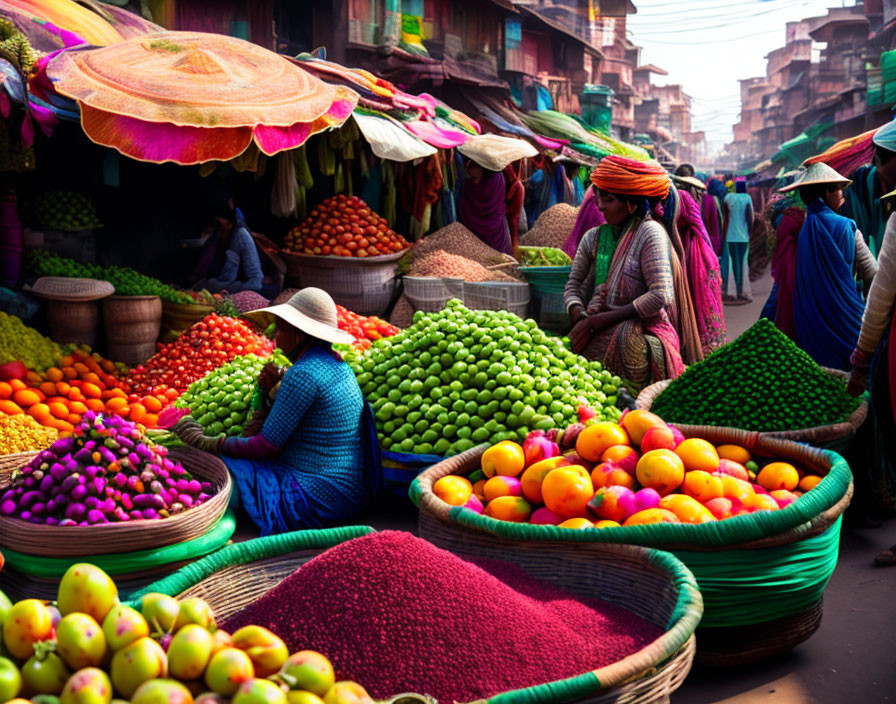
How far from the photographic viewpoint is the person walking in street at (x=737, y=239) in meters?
11.6

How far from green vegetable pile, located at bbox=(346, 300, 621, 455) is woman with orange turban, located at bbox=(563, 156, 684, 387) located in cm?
25

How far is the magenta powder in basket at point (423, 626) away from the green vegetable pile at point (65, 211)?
4981mm

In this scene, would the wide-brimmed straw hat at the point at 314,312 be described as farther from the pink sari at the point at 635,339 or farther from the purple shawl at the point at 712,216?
the purple shawl at the point at 712,216

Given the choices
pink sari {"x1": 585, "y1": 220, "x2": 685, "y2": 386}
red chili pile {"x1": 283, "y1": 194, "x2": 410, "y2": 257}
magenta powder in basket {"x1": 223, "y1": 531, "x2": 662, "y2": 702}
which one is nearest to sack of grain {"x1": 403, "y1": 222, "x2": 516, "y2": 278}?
red chili pile {"x1": 283, "y1": 194, "x2": 410, "y2": 257}

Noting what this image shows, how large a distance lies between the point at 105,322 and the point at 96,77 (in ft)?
5.12

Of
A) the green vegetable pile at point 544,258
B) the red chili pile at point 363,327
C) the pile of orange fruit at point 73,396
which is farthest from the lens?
the green vegetable pile at point 544,258

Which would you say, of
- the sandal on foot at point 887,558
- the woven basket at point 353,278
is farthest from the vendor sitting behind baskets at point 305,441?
the woven basket at point 353,278

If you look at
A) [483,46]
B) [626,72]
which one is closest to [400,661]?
[483,46]

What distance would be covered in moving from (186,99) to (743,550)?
4.46 m

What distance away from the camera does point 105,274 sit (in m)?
5.78

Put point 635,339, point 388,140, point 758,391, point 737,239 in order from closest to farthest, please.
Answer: point 758,391, point 635,339, point 388,140, point 737,239

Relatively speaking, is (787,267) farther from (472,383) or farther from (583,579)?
(583,579)

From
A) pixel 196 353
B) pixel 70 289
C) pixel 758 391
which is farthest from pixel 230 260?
pixel 758 391

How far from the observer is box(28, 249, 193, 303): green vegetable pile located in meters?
5.64
